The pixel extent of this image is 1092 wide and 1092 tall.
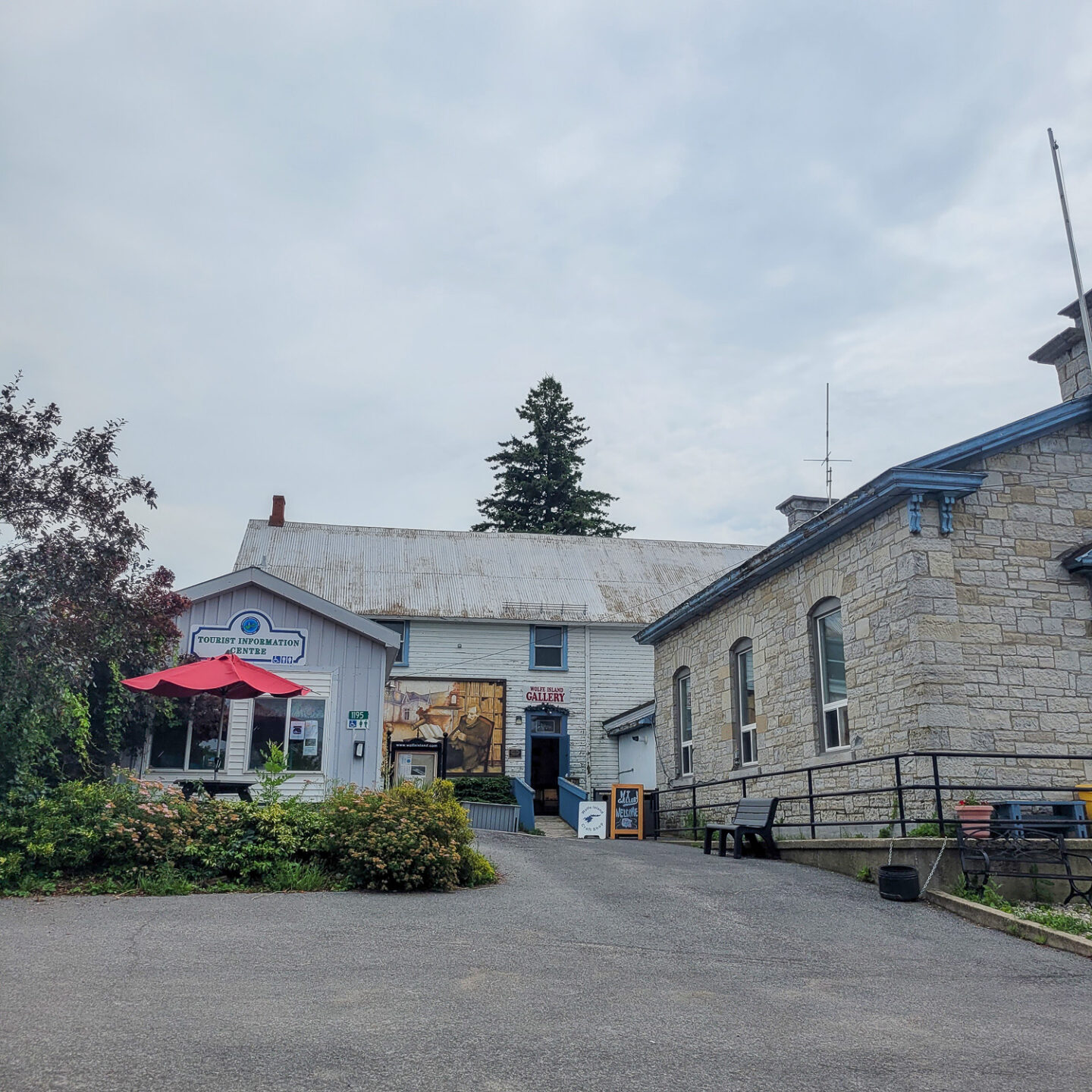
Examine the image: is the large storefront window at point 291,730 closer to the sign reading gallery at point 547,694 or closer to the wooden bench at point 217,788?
the wooden bench at point 217,788

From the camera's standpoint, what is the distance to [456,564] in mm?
30625

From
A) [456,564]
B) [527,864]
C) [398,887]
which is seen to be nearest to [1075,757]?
[527,864]

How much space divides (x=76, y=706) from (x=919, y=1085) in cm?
1029

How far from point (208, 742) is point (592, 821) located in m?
7.32

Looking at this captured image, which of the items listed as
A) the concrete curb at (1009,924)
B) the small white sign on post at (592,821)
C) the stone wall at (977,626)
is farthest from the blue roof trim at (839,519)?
the concrete curb at (1009,924)

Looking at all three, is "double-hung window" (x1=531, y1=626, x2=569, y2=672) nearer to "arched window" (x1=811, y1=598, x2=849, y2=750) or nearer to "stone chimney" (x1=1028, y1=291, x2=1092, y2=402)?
"arched window" (x1=811, y1=598, x2=849, y2=750)

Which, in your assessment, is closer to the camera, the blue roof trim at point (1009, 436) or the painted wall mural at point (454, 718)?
the blue roof trim at point (1009, 436)

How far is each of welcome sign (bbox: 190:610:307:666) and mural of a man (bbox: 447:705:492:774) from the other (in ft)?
31.1

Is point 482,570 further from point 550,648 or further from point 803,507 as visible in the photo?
point 803,507

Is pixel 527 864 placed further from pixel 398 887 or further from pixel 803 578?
pixel 803 578

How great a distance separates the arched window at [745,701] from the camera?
1727 centimetres

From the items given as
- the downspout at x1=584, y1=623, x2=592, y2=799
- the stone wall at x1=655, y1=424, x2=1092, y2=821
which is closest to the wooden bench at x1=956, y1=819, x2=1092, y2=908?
the stone wall at x1=655, y1=424, x2=1092, y2=821

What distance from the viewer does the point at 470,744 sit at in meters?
26.9

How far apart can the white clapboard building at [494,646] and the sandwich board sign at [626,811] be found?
4.11m
